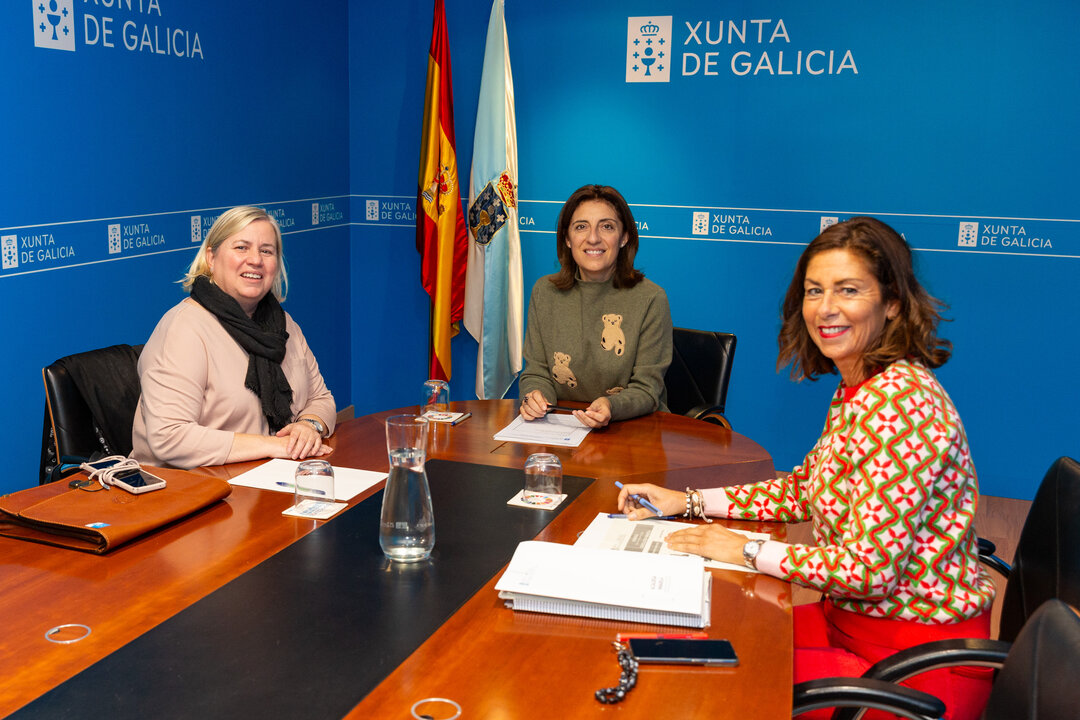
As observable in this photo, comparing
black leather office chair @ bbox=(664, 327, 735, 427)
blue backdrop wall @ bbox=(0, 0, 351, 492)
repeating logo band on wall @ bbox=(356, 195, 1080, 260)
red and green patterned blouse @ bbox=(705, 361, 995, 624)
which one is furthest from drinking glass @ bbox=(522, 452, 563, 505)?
repeating logo band on wall @ bbox=(356, 195, 1080, 260)

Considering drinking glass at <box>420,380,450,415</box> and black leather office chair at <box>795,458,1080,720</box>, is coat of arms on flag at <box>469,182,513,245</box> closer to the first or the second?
drinking glass at <box>420,380,450,415</box>

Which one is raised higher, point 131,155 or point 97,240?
point 131,155

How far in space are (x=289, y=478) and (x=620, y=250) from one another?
1.55 meters

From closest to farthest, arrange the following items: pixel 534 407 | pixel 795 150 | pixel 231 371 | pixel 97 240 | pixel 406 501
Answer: pixel 406 501 → pixel 231 371 → pixel 534 407 → pixel 97 240 → pixel 795 150

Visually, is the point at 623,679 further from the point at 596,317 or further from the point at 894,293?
the point at 596,317

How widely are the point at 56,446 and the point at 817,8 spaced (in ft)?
12.6

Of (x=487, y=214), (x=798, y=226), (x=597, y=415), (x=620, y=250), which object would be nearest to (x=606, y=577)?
(x=597, y=415)

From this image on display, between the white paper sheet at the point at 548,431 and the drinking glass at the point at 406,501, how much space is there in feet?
2.84

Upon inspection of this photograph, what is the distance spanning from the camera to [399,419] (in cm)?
171

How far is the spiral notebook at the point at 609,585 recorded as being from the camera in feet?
4.84

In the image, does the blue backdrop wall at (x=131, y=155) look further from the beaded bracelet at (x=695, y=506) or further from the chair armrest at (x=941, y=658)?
the chair armrest at (x=941, y=658)

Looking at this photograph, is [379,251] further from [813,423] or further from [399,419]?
[399,419]

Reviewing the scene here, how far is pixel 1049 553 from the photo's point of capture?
5.84 ft

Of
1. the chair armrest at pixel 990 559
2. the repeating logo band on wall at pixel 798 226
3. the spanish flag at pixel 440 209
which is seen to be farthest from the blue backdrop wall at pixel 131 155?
the chair armrest at pixel 990 559
